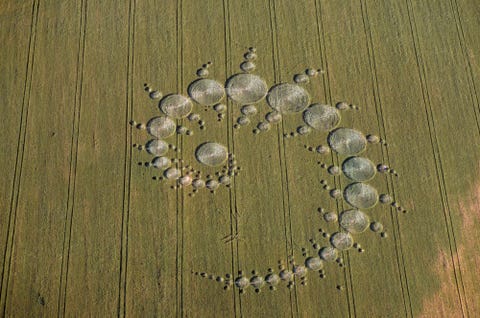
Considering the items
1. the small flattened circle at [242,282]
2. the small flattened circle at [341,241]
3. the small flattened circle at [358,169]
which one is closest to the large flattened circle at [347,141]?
the small flattened circle at [358,169]

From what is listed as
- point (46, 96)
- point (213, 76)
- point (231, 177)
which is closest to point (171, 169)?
point (231, 177)

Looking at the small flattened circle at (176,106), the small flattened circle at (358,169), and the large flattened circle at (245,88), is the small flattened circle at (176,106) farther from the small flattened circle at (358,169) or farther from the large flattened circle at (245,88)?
the small flattened circle at (358,169)

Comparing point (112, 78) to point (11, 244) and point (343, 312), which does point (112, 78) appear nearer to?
point (11, 244)

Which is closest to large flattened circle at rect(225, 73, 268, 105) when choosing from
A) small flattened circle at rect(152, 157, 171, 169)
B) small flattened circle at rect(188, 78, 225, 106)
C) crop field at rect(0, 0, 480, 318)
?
crop field at rect(0, 0, 480, 318)

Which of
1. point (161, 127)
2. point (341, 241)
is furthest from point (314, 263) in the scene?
point (161, 127)

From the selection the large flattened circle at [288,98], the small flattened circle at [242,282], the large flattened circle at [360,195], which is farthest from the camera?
the large flattened circle at [288,98]

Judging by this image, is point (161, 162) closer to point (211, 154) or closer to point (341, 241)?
point (211, 154)
